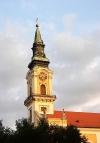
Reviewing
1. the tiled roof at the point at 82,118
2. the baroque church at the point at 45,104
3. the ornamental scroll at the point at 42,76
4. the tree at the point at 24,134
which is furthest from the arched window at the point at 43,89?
the tree at the point at 24,134

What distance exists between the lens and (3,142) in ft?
136

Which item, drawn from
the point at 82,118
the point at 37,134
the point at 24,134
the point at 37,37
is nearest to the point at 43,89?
the point at 82,118

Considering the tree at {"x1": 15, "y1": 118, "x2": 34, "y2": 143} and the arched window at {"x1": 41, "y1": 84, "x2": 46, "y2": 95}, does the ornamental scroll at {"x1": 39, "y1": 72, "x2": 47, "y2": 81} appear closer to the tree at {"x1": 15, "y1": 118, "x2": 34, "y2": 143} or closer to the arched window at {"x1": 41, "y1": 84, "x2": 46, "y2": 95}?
the arched window at {"x1": 41, "y1": 84, "x2": 46, "y2": 95}

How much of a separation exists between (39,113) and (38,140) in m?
22.4

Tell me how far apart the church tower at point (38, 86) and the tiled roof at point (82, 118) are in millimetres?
2542

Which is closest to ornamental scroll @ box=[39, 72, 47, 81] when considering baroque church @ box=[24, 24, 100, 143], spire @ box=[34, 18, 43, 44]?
baroque church @ box=[24, 24, 100, 143]

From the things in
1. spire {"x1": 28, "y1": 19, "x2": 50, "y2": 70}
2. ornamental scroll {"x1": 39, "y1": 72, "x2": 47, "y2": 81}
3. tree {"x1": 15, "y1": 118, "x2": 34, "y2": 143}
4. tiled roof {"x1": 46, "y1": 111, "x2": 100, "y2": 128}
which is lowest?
tree {"x1": 15, "y1": 118, "x2": 34, "y2": 143}

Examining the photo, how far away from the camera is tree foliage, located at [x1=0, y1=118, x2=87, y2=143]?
132 feet

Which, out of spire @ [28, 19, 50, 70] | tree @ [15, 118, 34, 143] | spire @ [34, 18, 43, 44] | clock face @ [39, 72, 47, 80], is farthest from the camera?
spire @ [34, 18, 43, 44]

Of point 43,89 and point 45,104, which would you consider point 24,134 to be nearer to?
point 45,104

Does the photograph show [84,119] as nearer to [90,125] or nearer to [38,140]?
[90,125]

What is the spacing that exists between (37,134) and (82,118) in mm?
23313

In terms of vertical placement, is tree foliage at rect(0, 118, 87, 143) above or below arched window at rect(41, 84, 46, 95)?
below

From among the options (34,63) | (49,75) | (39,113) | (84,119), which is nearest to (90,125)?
(84,119)
